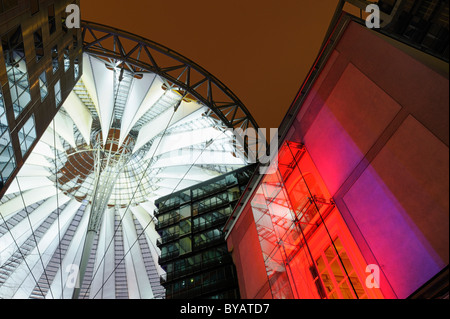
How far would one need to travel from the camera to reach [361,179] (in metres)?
10.7

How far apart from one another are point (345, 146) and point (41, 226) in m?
35.6

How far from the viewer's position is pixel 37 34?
16172 millimetres

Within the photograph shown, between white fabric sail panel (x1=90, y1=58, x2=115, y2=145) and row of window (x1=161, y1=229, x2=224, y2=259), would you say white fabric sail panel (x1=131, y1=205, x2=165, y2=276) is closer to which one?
row of window (x1=161, y1=229, x2=224, y2=259)

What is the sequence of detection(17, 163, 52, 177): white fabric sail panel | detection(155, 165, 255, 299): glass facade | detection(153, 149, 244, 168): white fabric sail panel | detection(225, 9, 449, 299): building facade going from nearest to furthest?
1. detection(225, 9, 449, 299): building facade
2. detection(155, 165, 255, 299): glass facade
3. detection(17, 163, 52, 177): white fabric sail panel
4. detection(153, 149, 244, 168): white fabric sail panel

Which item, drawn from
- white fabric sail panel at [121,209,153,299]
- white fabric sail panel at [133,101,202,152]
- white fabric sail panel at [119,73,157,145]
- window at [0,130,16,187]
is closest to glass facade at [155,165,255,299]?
white fabric sail panel at [133,101,202,152]

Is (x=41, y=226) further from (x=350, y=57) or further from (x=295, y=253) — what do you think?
(x=350, y=57)

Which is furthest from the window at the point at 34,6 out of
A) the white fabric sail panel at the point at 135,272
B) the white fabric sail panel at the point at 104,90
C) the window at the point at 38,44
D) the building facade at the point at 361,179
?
the white fabric sail panel at the point at 135,272

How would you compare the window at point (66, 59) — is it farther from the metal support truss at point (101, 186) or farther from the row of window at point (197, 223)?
the row of window at point (197, 223)

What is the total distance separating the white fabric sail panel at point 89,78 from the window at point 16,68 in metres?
10.2

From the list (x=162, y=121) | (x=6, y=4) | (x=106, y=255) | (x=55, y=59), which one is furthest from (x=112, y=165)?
(x=6, y=4)

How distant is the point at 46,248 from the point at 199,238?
18346 millimetres

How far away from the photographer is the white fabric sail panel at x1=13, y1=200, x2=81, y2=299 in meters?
33.9

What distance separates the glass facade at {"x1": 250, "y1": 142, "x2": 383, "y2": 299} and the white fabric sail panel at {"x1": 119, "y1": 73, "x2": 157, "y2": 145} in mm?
15161
